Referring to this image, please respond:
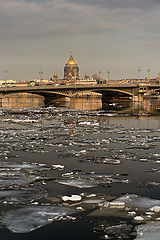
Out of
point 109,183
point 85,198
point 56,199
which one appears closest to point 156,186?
point 109,183

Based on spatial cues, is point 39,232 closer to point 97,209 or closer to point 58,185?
point 97,209

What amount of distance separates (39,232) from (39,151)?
8.39 meters

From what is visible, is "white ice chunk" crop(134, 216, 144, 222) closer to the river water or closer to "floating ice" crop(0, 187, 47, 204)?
the river water

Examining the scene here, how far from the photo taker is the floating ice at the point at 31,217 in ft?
23.1

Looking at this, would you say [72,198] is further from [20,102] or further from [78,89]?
[20,102]

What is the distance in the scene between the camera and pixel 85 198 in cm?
877

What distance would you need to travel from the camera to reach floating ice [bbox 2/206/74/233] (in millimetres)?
7043

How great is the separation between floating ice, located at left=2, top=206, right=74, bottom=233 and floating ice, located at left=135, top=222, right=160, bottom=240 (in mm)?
1548

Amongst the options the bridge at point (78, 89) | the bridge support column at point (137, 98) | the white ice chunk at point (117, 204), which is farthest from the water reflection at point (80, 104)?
the white ice chunk at point (117, 204)

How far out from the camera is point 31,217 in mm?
7492

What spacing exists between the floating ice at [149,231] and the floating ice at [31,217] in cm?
155

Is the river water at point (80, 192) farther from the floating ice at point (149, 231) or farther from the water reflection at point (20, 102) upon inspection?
the water reflection at point (20, 102)

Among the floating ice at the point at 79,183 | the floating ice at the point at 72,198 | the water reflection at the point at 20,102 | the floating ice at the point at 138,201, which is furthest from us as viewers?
the water reflection at the point at 20,102

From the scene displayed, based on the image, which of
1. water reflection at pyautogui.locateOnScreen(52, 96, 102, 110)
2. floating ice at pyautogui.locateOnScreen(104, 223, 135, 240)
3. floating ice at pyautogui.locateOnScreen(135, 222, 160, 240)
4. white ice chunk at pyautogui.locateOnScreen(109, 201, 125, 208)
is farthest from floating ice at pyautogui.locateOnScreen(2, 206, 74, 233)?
water reflection at pyautogui.locateOnScreen(52, 96, 102, 110)
